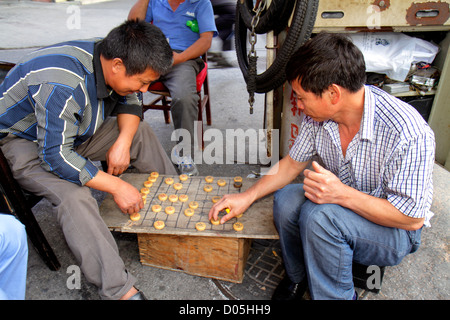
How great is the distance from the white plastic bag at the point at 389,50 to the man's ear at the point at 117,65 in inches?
63.6

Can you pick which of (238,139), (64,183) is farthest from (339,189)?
(238,139)

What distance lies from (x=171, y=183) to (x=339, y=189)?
1.02 m

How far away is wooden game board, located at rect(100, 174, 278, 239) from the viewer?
1636 mm

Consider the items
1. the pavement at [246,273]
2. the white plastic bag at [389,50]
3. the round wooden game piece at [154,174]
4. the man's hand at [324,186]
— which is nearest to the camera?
the man's hand at [324,186]

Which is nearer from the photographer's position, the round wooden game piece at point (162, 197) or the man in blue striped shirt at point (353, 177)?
the man in blue striped shirt at point (353, 177)

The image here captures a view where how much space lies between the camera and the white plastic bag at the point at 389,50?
7.79 feet

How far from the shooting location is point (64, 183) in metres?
1.65

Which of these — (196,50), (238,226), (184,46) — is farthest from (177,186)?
(184,46)

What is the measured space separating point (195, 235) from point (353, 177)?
0.80 m

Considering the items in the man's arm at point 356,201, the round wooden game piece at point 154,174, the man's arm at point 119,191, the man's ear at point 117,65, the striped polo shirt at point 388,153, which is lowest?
the round wooden game piece at point 154,174

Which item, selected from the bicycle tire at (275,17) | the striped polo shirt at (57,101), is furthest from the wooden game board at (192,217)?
the bicycle tire at (275,17)

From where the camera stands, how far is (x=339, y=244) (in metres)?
1.41

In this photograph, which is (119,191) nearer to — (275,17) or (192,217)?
(192,217)

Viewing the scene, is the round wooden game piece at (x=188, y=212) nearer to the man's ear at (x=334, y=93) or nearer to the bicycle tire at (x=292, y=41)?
the man's ear at (x=334, y=93)
